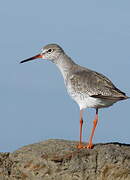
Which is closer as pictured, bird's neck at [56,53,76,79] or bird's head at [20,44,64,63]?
bird's neck at [56,53,76,79]

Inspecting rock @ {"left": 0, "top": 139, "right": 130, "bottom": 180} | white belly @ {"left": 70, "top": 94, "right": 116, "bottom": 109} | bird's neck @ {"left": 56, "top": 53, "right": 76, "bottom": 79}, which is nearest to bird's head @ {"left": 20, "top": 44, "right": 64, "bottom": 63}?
bird's neck @ {"left": 56, "top": 53, "right": 76, "bottom": 79}

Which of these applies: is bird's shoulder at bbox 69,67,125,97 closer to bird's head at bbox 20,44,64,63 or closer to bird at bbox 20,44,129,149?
bird at bbox 20,44,129,149

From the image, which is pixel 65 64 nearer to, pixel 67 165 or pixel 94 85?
pixel 94 85

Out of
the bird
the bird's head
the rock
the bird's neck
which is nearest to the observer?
the rock

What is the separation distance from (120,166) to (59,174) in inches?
64.3

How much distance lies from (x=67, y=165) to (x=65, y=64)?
13.7 ft

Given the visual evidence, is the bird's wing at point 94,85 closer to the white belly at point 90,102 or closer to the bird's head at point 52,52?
the white belly at point 90,102

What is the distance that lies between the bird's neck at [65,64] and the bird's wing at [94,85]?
0.46 metres

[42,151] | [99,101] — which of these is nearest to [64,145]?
[42,151]

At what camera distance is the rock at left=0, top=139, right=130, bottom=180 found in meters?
12.2

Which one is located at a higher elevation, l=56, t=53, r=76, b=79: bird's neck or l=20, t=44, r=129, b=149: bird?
l=56, t=53, r=76, b=79: bird's neck

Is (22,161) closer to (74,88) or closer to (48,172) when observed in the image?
(48,172)

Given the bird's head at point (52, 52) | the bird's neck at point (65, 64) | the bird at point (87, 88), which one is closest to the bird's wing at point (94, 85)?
the bird at point (87, 88)

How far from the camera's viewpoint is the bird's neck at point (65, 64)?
15.1 meters
